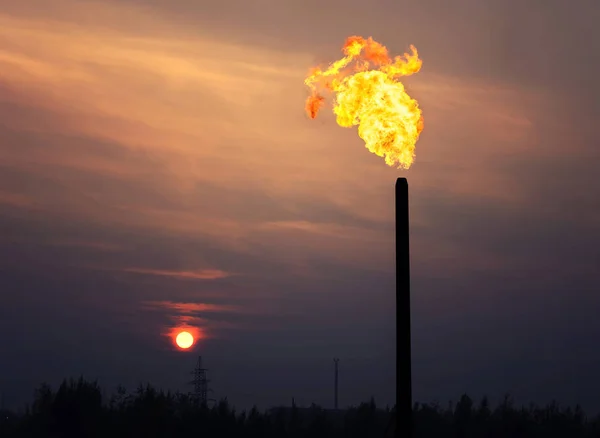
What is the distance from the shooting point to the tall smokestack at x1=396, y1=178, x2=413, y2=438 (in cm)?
1977

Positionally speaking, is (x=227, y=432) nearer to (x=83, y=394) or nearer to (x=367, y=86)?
(x=83, y=394)

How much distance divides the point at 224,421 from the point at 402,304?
52.0m

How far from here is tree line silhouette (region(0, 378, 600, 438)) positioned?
66.1 metres

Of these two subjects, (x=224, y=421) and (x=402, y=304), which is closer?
(x=402, y=304)

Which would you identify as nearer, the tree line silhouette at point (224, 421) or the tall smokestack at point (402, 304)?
the tall smokestack at point (402, 304)

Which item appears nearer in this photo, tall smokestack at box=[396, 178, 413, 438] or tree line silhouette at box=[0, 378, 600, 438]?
tall smokestack at box=[396, 178, 413, 438]

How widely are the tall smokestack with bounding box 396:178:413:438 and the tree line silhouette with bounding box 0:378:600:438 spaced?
47.8 metres

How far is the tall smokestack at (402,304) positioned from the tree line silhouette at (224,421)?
47805 millimetres

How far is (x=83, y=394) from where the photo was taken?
6762cm

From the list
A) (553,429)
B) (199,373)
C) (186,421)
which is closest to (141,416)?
(186,421)

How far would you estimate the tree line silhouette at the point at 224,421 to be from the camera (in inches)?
2603

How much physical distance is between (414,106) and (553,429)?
56.7m

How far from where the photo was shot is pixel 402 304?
20.1 m

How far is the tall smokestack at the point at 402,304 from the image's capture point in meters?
19.8
